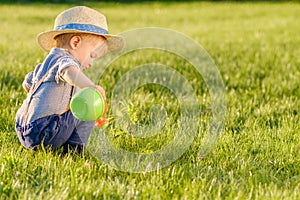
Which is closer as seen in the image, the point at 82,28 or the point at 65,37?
the point at 82,28

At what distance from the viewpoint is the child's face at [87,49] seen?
12.7 feet

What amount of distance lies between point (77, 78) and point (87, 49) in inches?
18.9

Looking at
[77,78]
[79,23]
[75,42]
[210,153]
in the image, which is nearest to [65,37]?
[75,42]

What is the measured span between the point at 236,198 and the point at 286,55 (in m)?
6.03

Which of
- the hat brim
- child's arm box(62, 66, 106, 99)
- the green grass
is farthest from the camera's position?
the hat brim

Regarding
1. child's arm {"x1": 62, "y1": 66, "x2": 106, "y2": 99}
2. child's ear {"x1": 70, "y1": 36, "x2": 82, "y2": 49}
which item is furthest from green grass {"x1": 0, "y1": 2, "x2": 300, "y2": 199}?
child's ear {"x1": 70, "y1": 36, "x2": 82, "y2": 49}

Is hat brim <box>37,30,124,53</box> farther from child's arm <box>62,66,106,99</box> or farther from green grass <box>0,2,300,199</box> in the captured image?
green grass <box>0,2,300,199</box>

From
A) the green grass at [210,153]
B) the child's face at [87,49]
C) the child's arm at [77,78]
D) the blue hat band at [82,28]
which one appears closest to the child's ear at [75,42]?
the child's face at [87,49]

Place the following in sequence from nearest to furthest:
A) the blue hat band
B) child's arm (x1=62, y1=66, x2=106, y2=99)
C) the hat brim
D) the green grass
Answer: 1. the green grass
2. child's arm (x1=62, y1=66, x2=106, y2=99)
3. the blue hat band
4. the hat brim

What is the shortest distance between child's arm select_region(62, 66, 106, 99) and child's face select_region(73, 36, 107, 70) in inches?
13.8

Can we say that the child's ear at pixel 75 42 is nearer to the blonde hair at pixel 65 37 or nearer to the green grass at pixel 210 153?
the blonde hair at pixel 65 37

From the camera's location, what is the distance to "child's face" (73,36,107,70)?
3.86 m

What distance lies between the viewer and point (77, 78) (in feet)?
11.3

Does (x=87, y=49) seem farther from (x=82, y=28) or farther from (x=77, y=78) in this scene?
(x=77, y=78)
